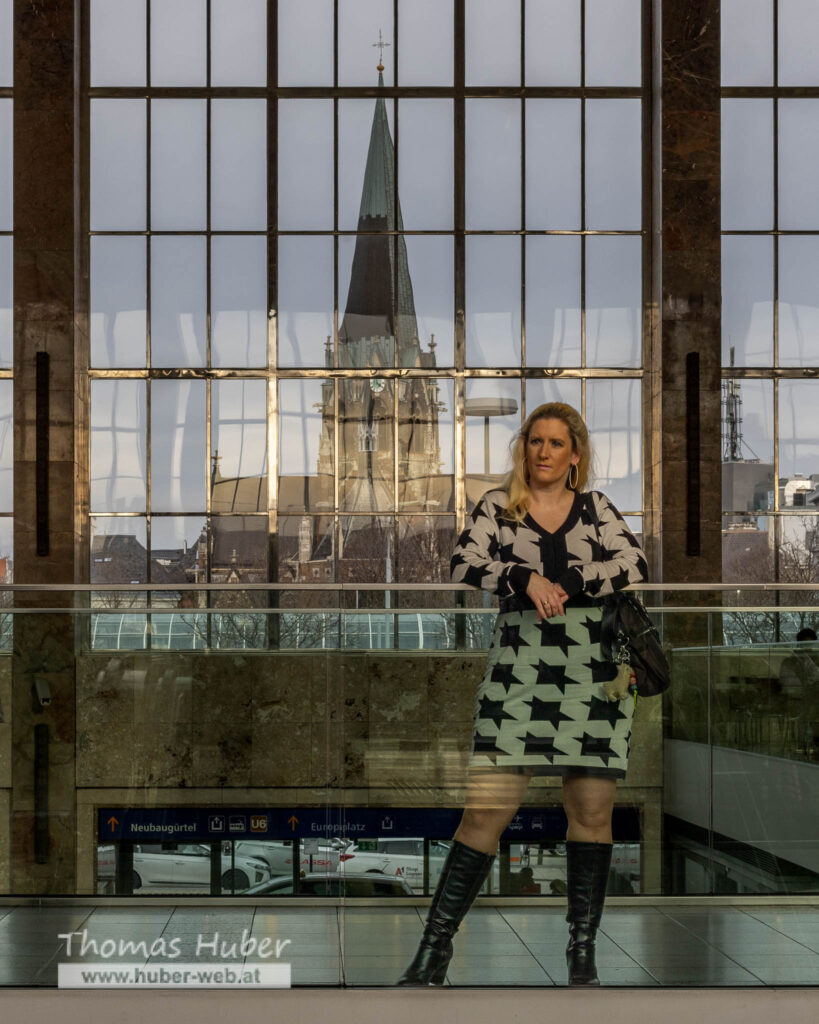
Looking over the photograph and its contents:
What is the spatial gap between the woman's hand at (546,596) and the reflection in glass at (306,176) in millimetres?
7983

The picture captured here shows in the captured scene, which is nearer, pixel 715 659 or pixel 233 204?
pixel 715 659

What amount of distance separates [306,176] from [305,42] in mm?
1283

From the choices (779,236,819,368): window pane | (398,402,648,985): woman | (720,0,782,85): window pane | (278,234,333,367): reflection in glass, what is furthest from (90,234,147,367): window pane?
(398,402,648,985): woman

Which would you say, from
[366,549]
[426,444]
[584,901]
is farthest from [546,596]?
[426,444]

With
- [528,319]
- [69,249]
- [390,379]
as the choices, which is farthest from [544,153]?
[69,249]

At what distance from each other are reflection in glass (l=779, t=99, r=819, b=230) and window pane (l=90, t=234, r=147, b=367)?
5.93 meters

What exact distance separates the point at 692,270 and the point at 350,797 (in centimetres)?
772

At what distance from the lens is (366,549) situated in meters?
11.3

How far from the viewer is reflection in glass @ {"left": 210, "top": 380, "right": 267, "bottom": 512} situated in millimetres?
11336

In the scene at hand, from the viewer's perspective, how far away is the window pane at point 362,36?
11477 millimetres

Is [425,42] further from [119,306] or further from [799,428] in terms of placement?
[799,428]

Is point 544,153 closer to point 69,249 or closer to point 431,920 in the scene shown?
point 69,249

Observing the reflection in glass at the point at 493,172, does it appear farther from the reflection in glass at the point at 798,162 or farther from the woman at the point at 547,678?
the woman at the point at 547,678

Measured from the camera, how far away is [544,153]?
11.4 metres
